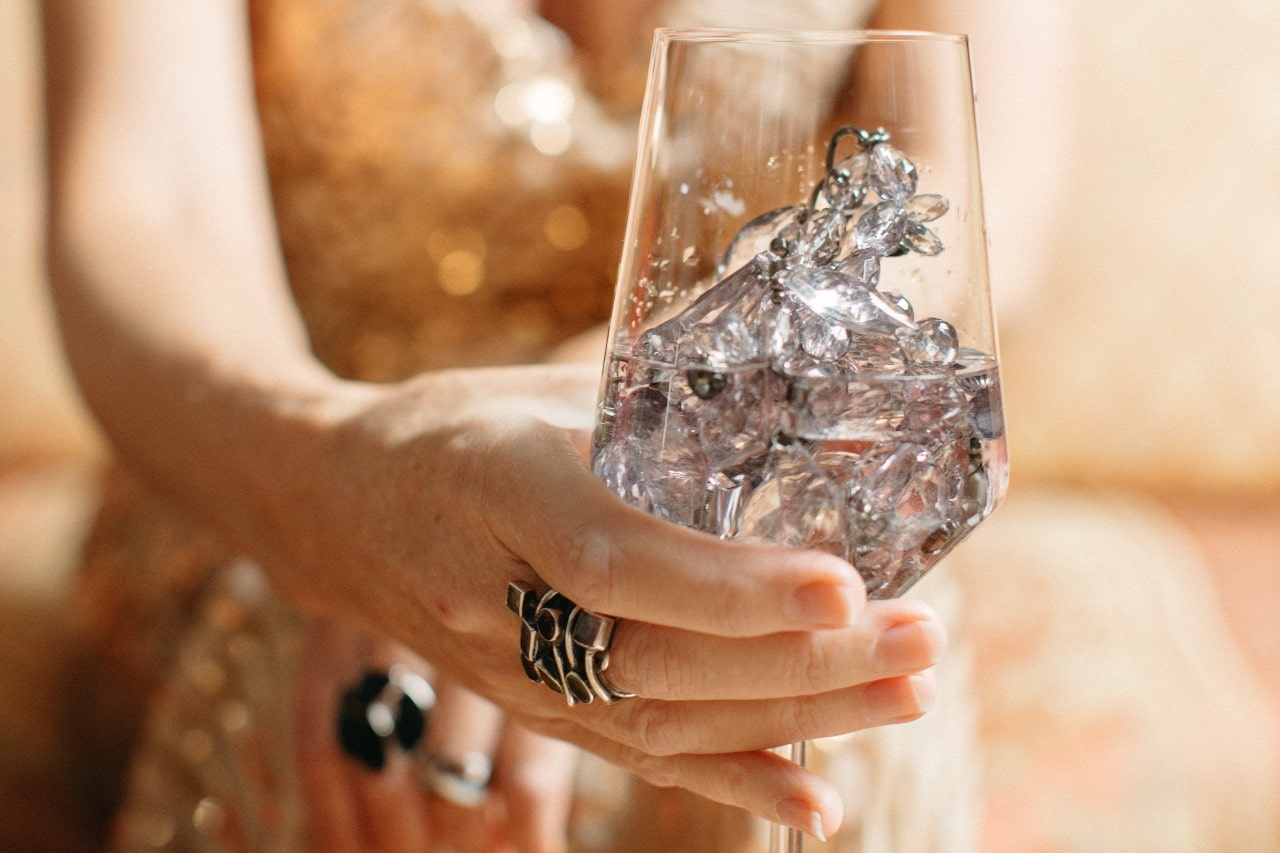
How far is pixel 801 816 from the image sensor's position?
445mm

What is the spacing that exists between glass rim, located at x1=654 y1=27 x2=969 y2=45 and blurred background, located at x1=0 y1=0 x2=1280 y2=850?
0.79 meters

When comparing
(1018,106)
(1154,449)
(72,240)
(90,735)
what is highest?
(1018,106)

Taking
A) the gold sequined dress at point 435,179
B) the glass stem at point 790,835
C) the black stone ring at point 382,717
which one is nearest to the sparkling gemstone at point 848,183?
the glass stem at point 790,835

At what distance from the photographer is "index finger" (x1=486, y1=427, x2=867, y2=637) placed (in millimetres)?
372

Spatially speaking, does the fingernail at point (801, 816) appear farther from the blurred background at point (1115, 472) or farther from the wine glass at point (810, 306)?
the blurred background at point (1115, 472)

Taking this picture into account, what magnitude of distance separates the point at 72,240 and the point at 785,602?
30.2 inches

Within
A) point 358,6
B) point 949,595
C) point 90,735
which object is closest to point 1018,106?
point 949,595

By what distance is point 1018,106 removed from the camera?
1096mm

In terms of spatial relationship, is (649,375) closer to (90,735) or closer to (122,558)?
(122,558)

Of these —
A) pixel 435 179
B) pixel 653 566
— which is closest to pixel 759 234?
pixel 653 566

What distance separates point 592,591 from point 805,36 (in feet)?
0.65

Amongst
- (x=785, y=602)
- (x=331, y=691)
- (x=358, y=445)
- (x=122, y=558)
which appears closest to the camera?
(x=785, y=602)

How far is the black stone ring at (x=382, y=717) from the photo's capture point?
80 cm

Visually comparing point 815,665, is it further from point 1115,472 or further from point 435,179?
point 1115,472
